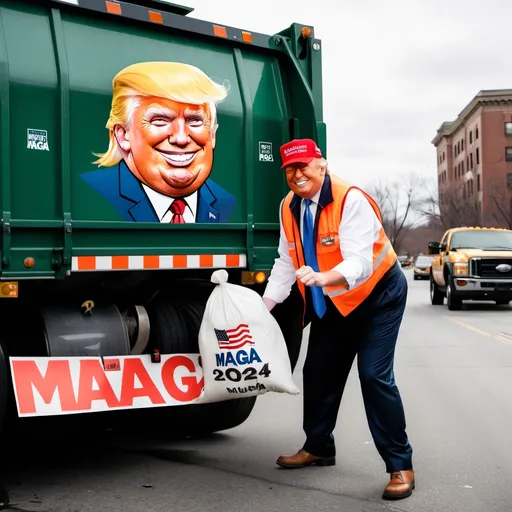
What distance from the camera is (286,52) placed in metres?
5.57

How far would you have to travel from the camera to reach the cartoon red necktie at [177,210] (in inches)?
195

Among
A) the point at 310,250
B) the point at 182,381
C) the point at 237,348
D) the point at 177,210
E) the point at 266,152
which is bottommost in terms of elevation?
the point at 182,381

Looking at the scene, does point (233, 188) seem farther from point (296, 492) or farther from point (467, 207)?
point (467, 207)

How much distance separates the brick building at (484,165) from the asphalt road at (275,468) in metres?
56.4

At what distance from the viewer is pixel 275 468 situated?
16.7 ft

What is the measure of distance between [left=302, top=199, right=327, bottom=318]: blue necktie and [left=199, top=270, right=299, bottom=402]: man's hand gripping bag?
31 centimetres

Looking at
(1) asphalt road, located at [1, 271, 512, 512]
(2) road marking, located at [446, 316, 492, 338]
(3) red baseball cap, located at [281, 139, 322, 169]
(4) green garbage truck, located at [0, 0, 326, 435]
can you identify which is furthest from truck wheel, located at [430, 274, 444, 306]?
(3) red baseball cap, located at [281, 139, 322, 169]

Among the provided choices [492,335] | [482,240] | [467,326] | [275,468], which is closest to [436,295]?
[482,240]

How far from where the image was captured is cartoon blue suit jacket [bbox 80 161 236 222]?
4.67 metres

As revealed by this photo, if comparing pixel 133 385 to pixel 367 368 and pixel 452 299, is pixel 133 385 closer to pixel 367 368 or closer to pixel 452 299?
pixel 367 368

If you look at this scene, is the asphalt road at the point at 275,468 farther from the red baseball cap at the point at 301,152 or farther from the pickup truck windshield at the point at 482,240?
the pickup truck windshield at the point at 482,240

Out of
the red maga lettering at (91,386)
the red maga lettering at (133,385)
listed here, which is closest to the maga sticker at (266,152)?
the red maga lettering at (133,385)

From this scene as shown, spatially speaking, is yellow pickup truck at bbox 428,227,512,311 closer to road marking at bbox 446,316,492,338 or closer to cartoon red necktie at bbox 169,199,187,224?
road marking at bbox 446,316,492,338

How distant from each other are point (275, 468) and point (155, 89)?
94.8 inches
